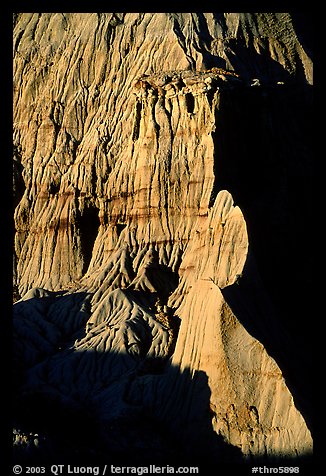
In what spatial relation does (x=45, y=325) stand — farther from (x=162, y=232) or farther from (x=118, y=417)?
(x=118, y=417)

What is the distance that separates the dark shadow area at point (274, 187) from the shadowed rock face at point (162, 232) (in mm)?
102

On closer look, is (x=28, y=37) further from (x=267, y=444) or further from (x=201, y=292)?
(x=267, y=444)

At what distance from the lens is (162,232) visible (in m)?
67.4

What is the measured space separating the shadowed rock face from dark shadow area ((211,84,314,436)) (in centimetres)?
10

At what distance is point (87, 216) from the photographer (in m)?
70.9

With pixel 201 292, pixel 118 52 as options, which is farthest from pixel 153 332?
pixel 118 52

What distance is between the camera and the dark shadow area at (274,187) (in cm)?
6644

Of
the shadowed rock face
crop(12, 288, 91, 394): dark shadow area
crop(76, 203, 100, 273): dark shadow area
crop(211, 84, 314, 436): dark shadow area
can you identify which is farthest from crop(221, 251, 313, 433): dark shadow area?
crop(76, 203, 100, 273): dark shadow area

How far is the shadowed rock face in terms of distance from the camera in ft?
177

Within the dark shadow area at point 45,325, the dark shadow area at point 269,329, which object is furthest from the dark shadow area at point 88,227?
the dark shadow area at point 269,329

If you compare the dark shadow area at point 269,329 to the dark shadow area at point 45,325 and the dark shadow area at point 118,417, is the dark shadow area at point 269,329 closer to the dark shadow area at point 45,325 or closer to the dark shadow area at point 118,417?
the dark shadow area at point 118,417

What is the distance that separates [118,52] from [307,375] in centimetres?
2402

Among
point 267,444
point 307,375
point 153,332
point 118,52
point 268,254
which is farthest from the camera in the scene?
point 118,52

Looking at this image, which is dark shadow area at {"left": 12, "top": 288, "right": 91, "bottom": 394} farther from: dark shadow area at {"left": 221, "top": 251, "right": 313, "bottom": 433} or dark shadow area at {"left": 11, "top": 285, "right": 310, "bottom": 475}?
dark shadow area at {"left": 221, "top": 251, "right": 313, "bottom": 433}
